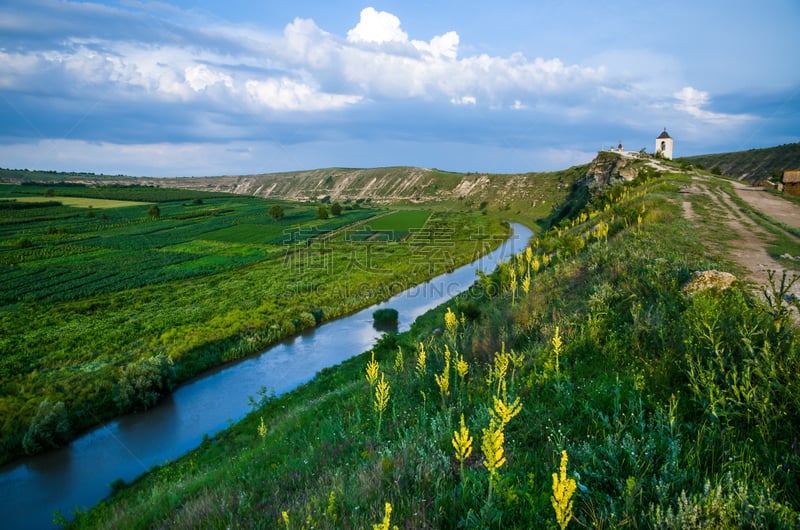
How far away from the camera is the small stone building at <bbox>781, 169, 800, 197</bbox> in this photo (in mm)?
28594

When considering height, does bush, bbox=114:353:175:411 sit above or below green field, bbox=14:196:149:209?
below

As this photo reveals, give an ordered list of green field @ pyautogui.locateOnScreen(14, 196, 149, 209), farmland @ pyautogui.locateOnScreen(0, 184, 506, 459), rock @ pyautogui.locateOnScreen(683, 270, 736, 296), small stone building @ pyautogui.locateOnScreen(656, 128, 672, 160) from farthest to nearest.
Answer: green field @ pyautogui.locateOnScreen(14, 196, 149, 209) → small stone building @ pyautogui.locateOnScreen(656, 128, 672, 160) → farmland @ pyautogui.locateOnScreen(0, 184, 506, 459) → rock @ pyautogui.locateOnScreen(683, 270, 736, 296)

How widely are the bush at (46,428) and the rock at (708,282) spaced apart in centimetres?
2150

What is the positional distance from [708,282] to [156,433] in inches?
779

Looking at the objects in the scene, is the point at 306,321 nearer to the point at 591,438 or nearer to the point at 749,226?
the point at 749,226

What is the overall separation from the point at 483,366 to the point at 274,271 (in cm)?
3578

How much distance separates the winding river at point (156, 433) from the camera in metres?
12.3

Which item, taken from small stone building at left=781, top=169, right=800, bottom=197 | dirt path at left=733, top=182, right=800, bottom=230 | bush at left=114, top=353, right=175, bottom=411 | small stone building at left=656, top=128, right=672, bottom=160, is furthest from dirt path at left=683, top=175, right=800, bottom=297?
small stone building at left=656, top=128, right=672, bottom=160

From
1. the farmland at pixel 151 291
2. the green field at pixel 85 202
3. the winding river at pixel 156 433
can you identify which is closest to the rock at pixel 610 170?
the farmland at pixel 151 291

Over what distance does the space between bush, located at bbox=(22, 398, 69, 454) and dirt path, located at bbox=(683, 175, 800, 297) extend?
2189 centimetres

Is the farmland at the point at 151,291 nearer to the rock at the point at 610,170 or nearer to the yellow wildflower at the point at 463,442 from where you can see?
the rock at the point at 610,170

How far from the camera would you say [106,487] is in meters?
12.6

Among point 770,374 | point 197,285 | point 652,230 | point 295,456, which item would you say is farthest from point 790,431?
point 197,285

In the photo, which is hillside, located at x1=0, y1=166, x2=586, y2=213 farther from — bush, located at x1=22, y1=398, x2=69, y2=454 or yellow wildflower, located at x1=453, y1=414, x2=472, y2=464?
yellow wildflower, located at x1=453, y1=414, x2=472, y2=464
